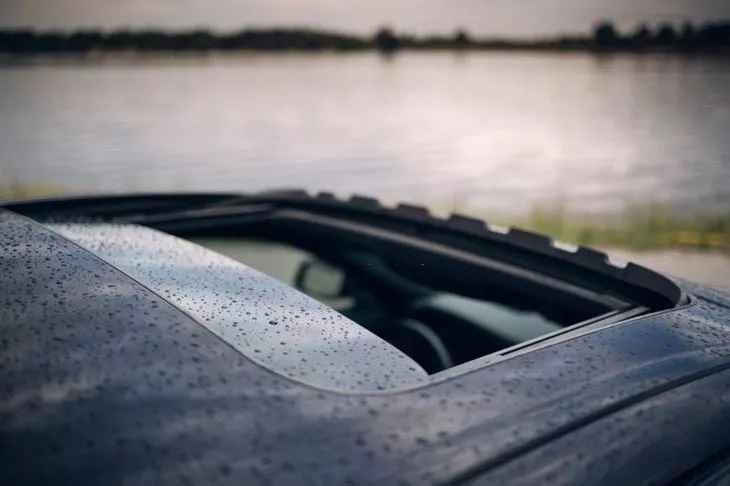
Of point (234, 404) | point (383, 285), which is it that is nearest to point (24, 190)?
point (383, 285)

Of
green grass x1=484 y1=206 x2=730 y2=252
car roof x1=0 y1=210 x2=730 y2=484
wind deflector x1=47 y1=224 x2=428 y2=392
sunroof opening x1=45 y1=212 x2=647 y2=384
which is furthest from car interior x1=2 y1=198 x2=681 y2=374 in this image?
green grass x1=484 y1=206 x2=730 y2=252

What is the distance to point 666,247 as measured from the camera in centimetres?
1041

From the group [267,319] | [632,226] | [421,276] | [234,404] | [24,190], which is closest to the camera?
[234,404]

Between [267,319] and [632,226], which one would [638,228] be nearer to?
[632,226]

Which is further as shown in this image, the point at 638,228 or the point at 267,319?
the point at 638,228

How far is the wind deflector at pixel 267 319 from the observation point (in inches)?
43.6

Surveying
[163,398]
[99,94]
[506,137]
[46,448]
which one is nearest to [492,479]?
[163,398]

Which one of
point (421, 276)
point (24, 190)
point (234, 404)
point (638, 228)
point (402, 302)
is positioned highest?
point (234, 404)

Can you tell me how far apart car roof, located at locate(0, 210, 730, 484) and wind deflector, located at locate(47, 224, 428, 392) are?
2.2 inches

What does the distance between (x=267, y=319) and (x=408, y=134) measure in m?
45.8

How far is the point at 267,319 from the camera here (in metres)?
1.27

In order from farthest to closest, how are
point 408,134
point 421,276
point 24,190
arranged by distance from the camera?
1. point 408,134
2. point 24,190
3. point 421,276

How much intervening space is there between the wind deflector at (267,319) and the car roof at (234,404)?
0.18 feet

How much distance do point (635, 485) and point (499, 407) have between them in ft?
0.70
